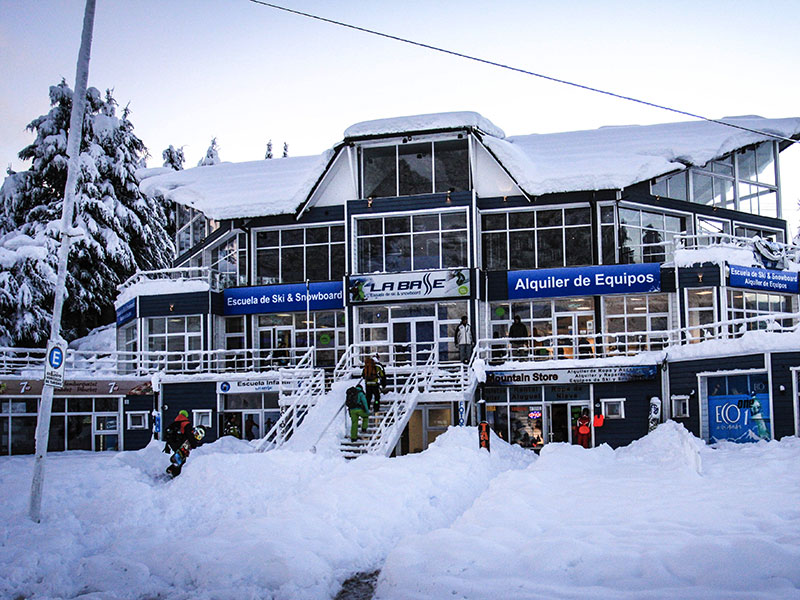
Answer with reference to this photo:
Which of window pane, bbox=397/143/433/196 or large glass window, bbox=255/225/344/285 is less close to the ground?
window pane, bbox=397/143/433/196

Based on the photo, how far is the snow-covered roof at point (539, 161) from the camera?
30.6 m

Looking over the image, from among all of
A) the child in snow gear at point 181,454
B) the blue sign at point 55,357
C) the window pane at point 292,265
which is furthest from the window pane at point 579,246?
the blue sign at point 55,357

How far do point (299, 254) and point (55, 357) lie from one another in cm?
2000

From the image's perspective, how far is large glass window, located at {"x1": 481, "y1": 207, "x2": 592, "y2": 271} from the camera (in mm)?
31578

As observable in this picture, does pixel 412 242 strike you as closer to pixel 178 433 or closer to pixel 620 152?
pixel 620 152

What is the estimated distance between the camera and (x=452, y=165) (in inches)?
1244

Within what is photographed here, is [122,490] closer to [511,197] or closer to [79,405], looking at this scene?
[79,405]

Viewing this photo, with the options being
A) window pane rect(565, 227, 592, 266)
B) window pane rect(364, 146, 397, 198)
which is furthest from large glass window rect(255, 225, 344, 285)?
window pane rect(565, 227, 592, 266)

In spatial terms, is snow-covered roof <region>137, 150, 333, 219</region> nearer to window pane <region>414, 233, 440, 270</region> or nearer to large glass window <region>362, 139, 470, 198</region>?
large glass window <region>362, 139, 470, 198</region>

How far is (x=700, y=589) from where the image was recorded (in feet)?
28.0

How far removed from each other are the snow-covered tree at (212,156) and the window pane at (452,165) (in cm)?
4107

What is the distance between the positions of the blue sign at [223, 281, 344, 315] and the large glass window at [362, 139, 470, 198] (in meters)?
4.02

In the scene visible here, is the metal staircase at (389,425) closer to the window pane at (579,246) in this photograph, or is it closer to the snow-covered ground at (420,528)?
the snow-covered ground at (420,528)

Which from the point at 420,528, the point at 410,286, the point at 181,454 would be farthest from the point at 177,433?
the point at 410,286
